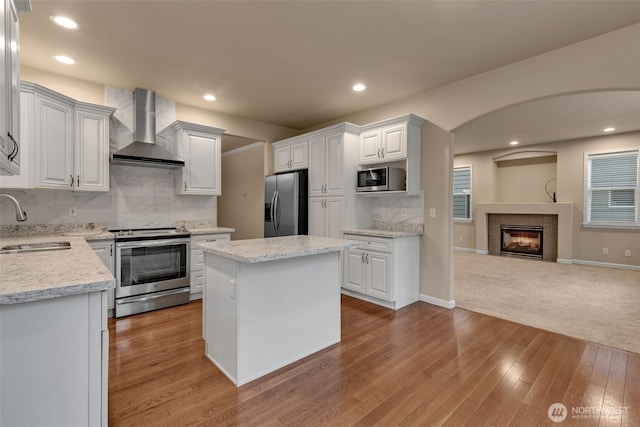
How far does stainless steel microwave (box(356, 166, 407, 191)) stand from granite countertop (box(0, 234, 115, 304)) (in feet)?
10.3

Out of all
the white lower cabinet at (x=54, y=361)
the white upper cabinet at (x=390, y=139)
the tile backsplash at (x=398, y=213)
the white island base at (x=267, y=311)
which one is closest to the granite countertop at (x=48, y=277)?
the white lower cabinet at (x=54, y=361)

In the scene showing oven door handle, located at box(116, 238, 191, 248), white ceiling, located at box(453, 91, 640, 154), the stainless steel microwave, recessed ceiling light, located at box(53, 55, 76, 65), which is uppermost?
white ceiling, located at box(453, 91, 640, 154)

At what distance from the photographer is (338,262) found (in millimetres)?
2721

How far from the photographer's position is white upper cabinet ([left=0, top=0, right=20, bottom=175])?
1276mm

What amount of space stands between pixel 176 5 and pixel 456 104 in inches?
118

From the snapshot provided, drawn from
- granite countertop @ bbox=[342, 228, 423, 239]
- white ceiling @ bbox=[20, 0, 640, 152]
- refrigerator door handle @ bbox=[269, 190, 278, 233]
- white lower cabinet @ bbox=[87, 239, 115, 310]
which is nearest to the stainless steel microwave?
granite countertop @ bbox=[342, 228, 423, 239]

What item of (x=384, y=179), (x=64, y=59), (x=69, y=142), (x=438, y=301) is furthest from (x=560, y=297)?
(x=64, y=59)

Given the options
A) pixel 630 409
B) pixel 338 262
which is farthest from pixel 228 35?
pixel 630 409

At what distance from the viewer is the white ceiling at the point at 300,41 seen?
2.31m

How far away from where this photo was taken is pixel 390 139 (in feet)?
13.0

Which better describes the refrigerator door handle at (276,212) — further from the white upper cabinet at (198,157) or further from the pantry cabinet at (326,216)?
the white upper cabinet at (198,157)

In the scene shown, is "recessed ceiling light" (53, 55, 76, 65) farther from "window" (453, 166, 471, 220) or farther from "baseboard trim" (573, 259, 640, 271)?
"baseboard trim" (573, 259, 640, 271)

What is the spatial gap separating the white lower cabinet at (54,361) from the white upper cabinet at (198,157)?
311 cm

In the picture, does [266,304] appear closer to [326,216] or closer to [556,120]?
[326,216]
